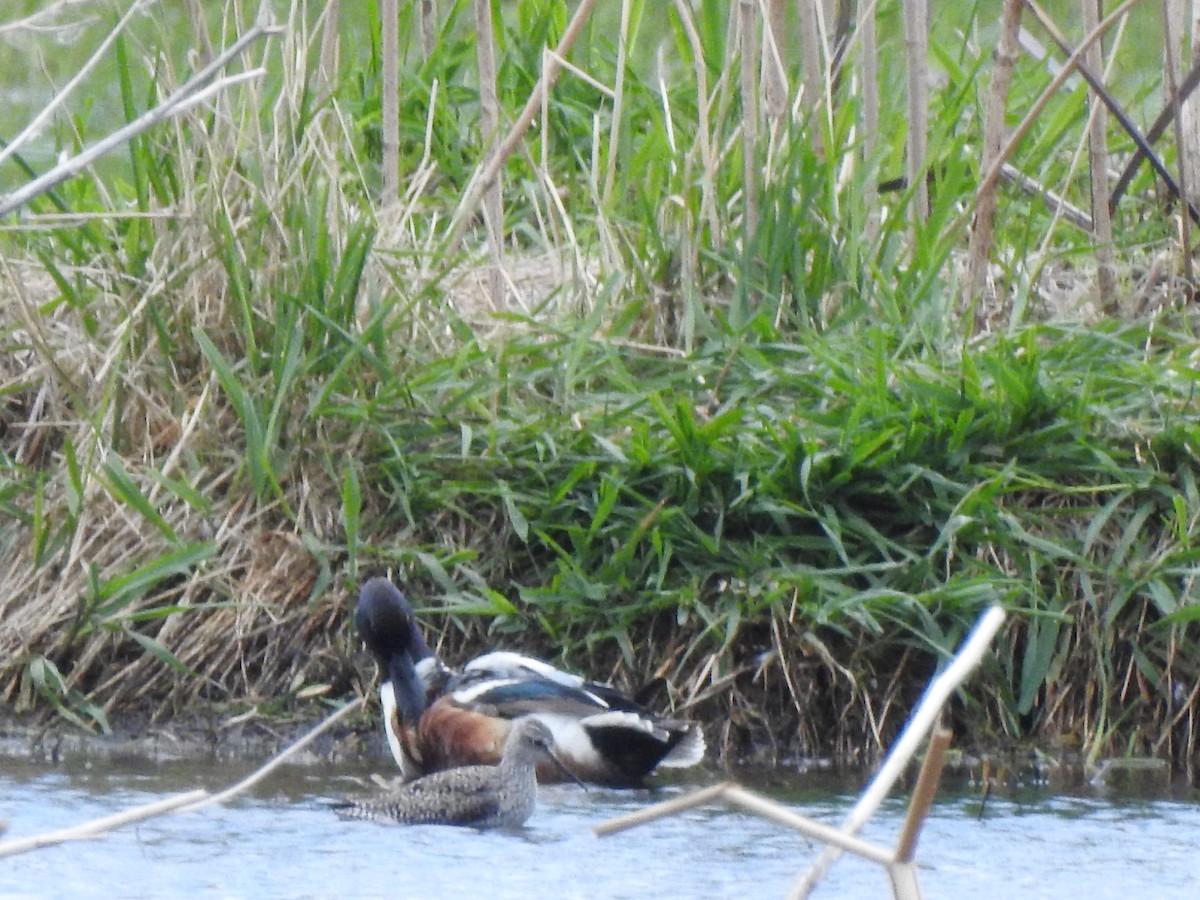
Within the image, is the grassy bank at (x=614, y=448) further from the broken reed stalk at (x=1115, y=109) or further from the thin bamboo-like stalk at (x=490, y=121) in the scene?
the broken reed stalk at (x=1115, y=109)

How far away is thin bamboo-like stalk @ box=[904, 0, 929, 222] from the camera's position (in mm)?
5969

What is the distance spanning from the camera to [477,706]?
4.94m

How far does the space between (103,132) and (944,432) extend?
16.0 ft

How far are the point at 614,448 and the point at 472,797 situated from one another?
43.1 inches

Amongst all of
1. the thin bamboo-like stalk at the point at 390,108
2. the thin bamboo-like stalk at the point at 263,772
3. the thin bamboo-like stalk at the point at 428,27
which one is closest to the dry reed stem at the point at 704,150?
the thin bamboo-like stalk at the point at 390,108

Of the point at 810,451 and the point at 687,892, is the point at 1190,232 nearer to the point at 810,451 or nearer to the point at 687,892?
the point at 810,451

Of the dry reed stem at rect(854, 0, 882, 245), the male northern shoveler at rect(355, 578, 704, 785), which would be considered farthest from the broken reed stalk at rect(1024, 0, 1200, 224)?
the male northern shoveler at rect(355, 578, 704, 785)

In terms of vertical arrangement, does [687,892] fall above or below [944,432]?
below

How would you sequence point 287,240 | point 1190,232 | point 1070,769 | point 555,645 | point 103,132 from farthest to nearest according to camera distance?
point 103,132
point 1190,232
point 287,240
point 555,645
point 1070,769

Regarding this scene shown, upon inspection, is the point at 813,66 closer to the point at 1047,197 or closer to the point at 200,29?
the point at 1047,197

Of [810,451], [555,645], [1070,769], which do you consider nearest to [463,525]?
[555,645]

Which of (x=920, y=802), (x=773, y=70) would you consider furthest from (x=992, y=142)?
(x=920, y=802)

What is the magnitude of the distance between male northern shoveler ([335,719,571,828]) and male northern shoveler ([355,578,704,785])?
253 mm

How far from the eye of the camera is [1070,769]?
15.9 ft
